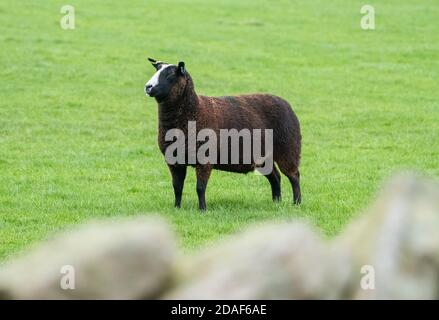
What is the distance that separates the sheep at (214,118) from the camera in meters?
13.1

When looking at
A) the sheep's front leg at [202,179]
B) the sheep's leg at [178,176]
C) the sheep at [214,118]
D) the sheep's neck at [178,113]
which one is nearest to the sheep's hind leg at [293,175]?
the sheep at [214,118]

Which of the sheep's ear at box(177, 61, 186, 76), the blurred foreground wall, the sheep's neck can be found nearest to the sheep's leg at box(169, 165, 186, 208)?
the sheep's neck

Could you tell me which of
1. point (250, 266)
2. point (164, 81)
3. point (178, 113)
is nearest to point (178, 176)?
point (178, 113)

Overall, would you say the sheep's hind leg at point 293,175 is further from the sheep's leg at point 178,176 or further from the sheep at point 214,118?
the sheep's leg at point 178,176

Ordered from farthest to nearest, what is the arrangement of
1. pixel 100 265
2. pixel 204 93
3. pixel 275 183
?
pixel 204 93, pixel 275 183, pixel 100 265

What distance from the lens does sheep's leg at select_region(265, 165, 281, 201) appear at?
568 inches

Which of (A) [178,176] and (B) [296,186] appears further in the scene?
(B) [296,186]

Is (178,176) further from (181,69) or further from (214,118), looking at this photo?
(181,69)

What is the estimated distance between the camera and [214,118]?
44.4 feet

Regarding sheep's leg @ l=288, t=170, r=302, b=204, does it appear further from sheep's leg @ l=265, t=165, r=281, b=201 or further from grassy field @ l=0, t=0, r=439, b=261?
sheep's leg @ l=265, t=165, r=281, b=201

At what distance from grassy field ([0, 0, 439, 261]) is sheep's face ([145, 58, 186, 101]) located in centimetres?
164

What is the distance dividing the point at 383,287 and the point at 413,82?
24247 mm

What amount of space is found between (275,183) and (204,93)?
1180 centimetres

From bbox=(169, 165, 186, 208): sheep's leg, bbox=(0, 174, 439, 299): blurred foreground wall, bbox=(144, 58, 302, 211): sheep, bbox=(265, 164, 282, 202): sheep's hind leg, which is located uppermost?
bbox=(0, 174, 439, 299): blurred foreground wall
